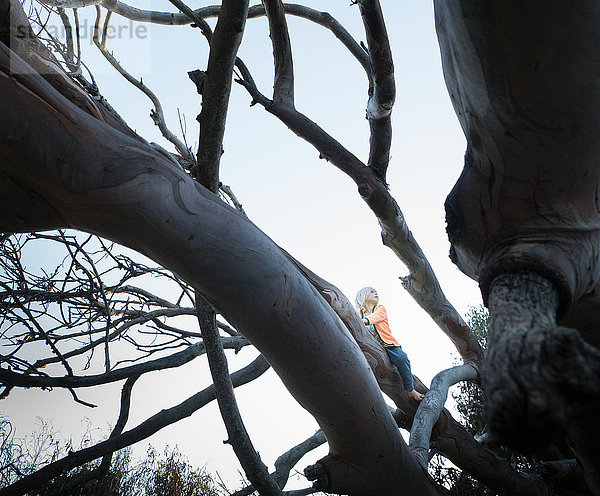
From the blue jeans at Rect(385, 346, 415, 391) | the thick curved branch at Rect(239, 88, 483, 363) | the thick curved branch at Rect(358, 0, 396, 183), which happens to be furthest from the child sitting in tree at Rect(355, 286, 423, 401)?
the thick curved branch at Rect(358, 0, 396, 183)

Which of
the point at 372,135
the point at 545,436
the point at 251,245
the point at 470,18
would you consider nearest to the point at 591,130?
the point at 470,18

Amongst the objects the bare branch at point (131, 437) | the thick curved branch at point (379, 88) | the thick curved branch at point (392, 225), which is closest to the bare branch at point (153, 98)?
the thick curved branch at point (392, 225)

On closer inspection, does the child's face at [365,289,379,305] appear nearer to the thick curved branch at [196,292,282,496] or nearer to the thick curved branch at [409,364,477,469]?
the thick curved branch at [409,364,477,469]

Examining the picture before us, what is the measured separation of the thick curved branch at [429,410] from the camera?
2.02 m

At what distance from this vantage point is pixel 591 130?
84 cm

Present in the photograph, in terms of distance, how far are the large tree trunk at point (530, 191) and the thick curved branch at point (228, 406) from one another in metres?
1.54

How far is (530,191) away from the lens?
952 mm

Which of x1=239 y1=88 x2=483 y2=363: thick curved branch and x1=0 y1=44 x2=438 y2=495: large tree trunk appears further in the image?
x1=239 y1=88 x2=483 y2=363: thick curved branch

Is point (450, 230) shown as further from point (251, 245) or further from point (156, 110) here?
point (156, 110)

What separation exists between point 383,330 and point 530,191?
2.49 m

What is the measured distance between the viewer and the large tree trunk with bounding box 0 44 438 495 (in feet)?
3.26

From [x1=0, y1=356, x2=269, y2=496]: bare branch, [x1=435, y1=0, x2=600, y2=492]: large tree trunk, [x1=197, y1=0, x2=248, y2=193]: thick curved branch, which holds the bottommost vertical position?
[x1=435, y1=0, x2=600, y2=492]: large tree trunk

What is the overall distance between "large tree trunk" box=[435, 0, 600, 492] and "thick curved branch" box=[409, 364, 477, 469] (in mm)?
1005

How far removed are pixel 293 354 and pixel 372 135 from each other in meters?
2.58
